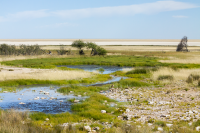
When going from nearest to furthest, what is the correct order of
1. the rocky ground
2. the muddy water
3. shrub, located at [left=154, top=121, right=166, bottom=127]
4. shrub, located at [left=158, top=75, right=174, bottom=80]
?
1. shrub, located at [left=154, top=121, right=166, bottom=127]
2. the rocky ground
3. the muddy water
4. shrub, located at [left=158, top=75, right=174, bottom=80]

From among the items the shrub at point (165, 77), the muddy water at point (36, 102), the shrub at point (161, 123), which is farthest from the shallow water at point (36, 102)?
the shrub at point (165, 77)

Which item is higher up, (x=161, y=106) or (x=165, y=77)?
(x=165, y=77)

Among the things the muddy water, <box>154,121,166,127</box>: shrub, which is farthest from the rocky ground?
the muddy water

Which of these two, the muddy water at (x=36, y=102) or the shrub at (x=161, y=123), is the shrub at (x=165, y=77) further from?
the shrub at (x=161, y=123)

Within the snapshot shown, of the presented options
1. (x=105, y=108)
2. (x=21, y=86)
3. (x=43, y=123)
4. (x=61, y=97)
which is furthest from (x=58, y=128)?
(x=21, y=86)

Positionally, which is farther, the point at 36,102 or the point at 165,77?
the point at 165,77

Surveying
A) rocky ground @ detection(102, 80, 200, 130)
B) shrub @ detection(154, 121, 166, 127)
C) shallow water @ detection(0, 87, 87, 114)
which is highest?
shrub @ detection(154, 121, 166, 127)

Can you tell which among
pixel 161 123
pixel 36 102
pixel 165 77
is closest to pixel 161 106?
pixel 161 123

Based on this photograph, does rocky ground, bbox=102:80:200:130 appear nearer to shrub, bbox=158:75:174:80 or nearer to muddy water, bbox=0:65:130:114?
muddy water, bbox=0:65:130:114

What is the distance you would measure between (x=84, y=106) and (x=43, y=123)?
4338 millimetres

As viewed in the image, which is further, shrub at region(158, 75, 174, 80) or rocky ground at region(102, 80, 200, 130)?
shrub at region(158, 75, 174, 80)

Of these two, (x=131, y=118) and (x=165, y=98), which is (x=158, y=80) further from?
(x=131, y=118)

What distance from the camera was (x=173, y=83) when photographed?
2686cm

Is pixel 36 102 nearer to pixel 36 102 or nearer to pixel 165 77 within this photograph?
pixel 36 102
